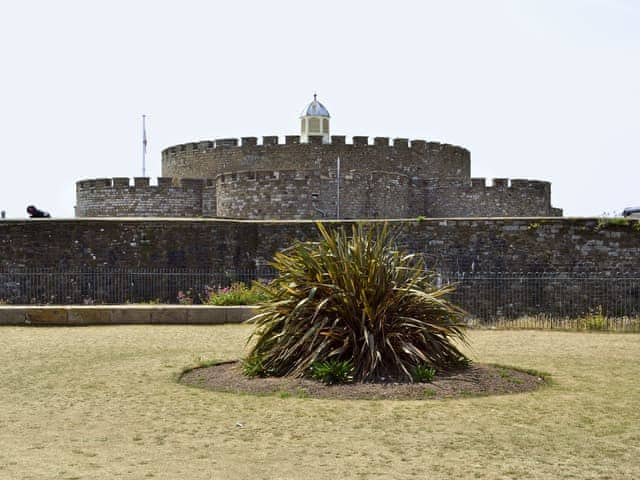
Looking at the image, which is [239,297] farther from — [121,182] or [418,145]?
[418,145]

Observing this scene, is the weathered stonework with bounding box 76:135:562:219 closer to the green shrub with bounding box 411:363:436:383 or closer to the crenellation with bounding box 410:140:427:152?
the crenellation with bounding box 410:140:427:152

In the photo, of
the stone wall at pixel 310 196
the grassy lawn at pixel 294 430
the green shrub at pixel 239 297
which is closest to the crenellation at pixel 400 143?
the stone wall at pixel 310 196

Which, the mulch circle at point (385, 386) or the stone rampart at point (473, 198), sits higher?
the stone rampart at point (473, 198)

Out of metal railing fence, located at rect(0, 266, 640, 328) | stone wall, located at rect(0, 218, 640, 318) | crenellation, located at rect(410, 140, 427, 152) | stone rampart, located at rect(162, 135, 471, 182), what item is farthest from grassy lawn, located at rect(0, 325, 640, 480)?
crenellation, located at rect(410, 140, 427, 152)

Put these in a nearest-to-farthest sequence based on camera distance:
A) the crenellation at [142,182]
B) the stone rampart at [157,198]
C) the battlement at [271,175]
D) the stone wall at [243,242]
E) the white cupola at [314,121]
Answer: the stone wall at [243,242] < the battlement at [271,175] < the stone rampart at [157,198] < the crenellation at [142,182] < the white cupola at [314,121]

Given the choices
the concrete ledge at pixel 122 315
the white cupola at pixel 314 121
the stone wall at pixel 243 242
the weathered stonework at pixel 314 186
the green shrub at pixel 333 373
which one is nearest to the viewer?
the green shrub at pixel 333 373

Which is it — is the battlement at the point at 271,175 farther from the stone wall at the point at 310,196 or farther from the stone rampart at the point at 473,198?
the stone rampart at the point at 473,198

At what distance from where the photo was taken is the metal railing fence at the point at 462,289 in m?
19.4

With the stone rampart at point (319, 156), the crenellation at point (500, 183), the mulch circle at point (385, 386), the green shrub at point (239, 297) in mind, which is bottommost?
the mulch circle at point (385, 386)

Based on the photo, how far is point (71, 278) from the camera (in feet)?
68.5

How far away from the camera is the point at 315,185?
2831cm

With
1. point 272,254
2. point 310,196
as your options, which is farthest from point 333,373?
point 310,196

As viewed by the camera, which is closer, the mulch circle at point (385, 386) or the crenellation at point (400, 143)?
the mulch circle at point (385, 386)

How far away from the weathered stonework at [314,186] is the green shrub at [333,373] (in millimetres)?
19257
